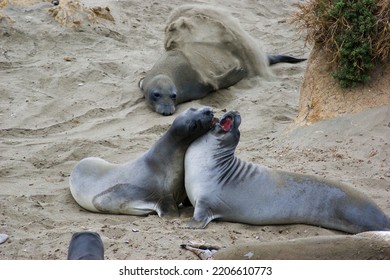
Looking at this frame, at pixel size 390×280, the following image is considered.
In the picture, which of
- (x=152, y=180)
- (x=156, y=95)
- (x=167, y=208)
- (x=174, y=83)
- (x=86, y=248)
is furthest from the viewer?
(x=174, y=83)

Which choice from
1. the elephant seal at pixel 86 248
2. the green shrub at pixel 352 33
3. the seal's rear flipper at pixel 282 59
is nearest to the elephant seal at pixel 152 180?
the green shrub at pixel 352 33

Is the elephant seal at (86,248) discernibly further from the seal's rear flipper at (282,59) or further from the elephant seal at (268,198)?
the seal's rear flipper at (282,59)

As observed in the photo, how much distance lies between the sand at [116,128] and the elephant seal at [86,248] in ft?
1.65

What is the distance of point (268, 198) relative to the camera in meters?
5.32

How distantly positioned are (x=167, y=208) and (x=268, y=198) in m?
0.73

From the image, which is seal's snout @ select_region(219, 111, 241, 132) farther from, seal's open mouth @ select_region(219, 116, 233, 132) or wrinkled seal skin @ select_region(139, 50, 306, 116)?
wrinkled seal skin @ select_region(139, 50, 306, 116)

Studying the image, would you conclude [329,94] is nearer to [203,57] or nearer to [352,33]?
[352,33]

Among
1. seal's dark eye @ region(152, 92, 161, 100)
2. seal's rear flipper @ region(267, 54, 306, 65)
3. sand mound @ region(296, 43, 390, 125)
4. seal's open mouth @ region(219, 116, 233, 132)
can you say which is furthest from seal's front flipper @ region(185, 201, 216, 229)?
seal's rear flipper @ region(267, 54, 306, 65)

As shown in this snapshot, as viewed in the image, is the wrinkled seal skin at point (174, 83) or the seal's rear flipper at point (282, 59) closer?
the wrinkled seal skin at point (174, 83)

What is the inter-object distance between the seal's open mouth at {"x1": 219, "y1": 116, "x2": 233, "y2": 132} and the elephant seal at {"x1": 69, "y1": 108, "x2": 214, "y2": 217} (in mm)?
88

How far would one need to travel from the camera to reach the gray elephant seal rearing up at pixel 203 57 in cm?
935

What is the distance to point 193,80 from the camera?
370 inches

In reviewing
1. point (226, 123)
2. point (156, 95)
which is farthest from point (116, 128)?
point (226, 123)

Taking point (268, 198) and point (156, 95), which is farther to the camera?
point (156, 95)
